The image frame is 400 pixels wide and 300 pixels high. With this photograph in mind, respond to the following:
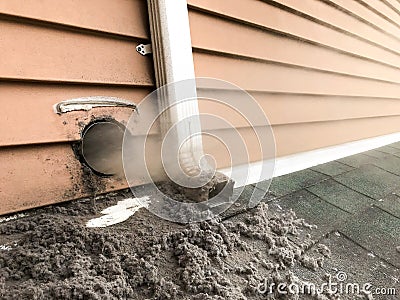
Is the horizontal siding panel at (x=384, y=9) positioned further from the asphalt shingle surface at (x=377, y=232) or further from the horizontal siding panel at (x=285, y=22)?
the asphalt shingle surface at (x=377, y=232)

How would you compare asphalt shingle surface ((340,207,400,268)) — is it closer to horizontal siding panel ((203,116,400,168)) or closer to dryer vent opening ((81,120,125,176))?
horizontal siding panel ((203,116,400,168))

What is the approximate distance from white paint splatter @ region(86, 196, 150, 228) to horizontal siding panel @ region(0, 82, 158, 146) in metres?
0.26

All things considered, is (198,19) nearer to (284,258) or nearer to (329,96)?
(284,258)

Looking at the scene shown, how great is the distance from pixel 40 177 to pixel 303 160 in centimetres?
157

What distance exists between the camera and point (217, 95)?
4.58 feet

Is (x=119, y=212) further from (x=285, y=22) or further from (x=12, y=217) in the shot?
(x=285, y=22)

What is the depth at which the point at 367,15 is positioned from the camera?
288 cm

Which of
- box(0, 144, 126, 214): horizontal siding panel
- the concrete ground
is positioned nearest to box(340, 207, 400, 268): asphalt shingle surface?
the concrete ground

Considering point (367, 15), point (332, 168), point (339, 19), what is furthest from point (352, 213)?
point (367, 15)

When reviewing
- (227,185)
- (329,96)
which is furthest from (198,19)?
(329,96)

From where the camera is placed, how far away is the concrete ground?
33.4 inches

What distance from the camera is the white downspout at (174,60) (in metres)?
1.04

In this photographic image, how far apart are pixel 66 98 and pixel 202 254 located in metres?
0.64

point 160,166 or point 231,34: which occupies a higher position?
point 231,34
